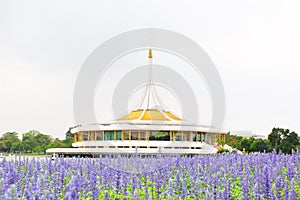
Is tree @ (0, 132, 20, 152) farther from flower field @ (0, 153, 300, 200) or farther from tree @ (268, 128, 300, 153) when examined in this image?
flower field @ (0, 153, 300, 200)

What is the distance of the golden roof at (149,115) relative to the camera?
52.5 m

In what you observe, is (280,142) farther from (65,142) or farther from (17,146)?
(65,142)

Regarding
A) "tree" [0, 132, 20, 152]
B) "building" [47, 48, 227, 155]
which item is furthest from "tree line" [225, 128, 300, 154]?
"tree" [0, 132, 20, 152]

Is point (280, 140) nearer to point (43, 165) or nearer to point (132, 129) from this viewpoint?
point (132, 129)

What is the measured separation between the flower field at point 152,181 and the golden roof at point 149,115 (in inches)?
1462

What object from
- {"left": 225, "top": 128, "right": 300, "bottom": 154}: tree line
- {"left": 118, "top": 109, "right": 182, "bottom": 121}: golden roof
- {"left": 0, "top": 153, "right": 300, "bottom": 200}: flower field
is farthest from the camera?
{"left": 118, "top": 109, "right": 182, "bottom": 121}: golden roof

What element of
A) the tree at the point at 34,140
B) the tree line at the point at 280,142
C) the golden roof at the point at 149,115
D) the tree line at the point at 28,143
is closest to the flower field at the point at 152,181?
the tree line at the point at 280,142

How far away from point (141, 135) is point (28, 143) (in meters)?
34.3

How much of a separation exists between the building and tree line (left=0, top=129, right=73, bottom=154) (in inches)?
802

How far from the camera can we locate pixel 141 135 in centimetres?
4981

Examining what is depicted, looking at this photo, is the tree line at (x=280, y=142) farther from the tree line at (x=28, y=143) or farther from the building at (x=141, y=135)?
the tree line at (x=28, y=143)

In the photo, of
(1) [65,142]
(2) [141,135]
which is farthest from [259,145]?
(1) [65,142]

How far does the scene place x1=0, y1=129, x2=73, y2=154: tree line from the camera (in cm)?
7232

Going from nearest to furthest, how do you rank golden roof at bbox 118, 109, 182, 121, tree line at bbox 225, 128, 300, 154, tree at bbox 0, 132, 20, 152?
tree line at bbox 225, 128, 300, 154, golden roof at bbox 118, 109, 182, 121, tree at bbox 0, 132, 20, 152
